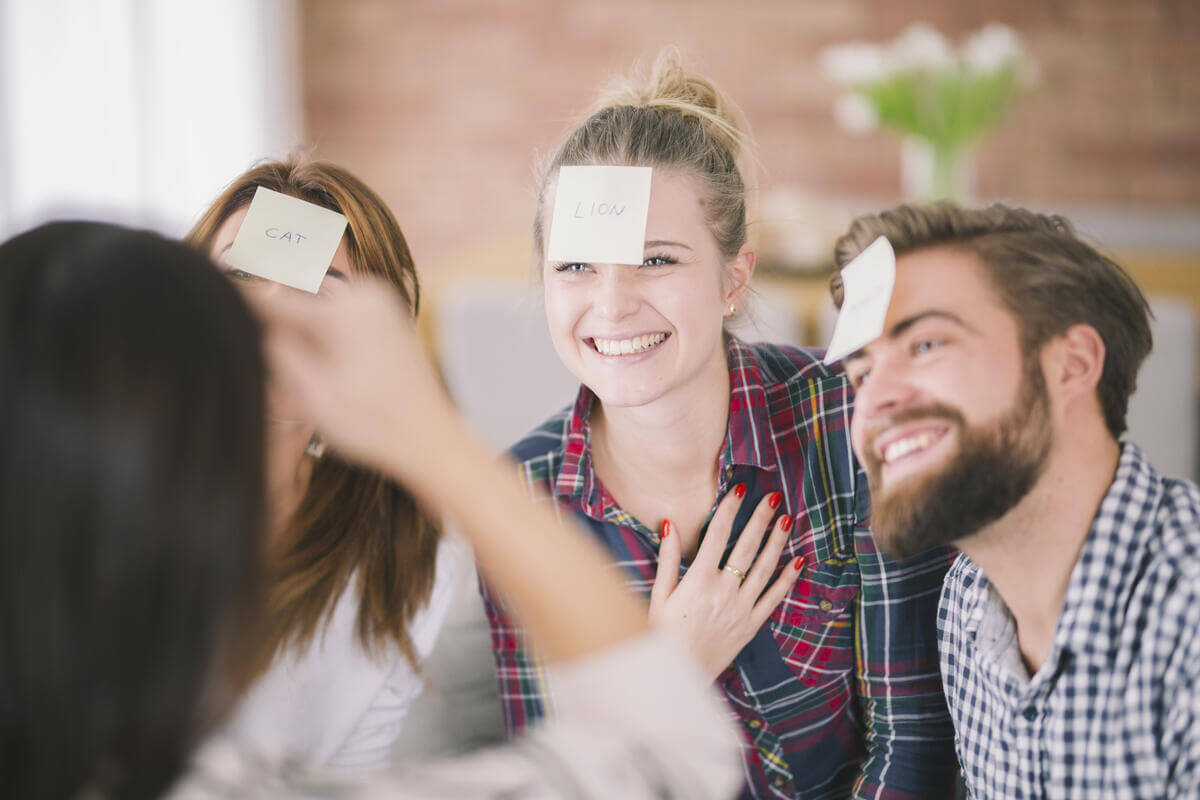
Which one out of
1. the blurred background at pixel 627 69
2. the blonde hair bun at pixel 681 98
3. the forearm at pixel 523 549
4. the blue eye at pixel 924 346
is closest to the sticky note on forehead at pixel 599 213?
the blonde hair bun at pixel 681 98

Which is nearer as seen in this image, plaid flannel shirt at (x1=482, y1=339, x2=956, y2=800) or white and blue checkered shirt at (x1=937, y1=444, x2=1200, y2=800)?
white and blue checkered shirt at (x1=937, y1=444, x2=1200, y2=800)

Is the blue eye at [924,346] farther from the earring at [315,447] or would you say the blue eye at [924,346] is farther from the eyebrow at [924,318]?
the earring at [315,447]

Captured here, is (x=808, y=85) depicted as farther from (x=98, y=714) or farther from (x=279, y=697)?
(x=98, y=714)

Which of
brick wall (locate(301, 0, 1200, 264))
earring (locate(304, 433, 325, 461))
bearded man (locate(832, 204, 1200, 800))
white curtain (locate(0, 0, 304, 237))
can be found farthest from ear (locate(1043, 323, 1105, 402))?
brick wall (locate(301, 0, 1200, 264))

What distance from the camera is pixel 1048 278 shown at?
1046 mm

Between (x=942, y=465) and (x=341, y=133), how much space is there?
3.98 meters

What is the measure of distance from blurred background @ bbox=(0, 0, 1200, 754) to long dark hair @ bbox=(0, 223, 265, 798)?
2.15 metres

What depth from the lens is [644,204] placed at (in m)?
1.31

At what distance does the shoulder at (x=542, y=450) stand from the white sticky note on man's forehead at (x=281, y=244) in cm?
37

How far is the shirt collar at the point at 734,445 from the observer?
1.36 metres

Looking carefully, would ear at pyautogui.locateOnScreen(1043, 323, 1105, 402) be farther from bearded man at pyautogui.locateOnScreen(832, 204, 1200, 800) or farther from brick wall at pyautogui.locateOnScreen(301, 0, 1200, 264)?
brick wall at pyautogui.locateOnScreen(301, 0, 1200, 264)

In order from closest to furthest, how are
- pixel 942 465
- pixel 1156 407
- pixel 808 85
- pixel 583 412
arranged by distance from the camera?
1. pixel 942 465
2. pixel 583 412
3. pixel 1156 407
4. pixel 808 85

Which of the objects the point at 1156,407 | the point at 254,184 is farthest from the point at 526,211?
the point at 254,184

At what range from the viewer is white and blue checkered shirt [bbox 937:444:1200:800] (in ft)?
2.98
